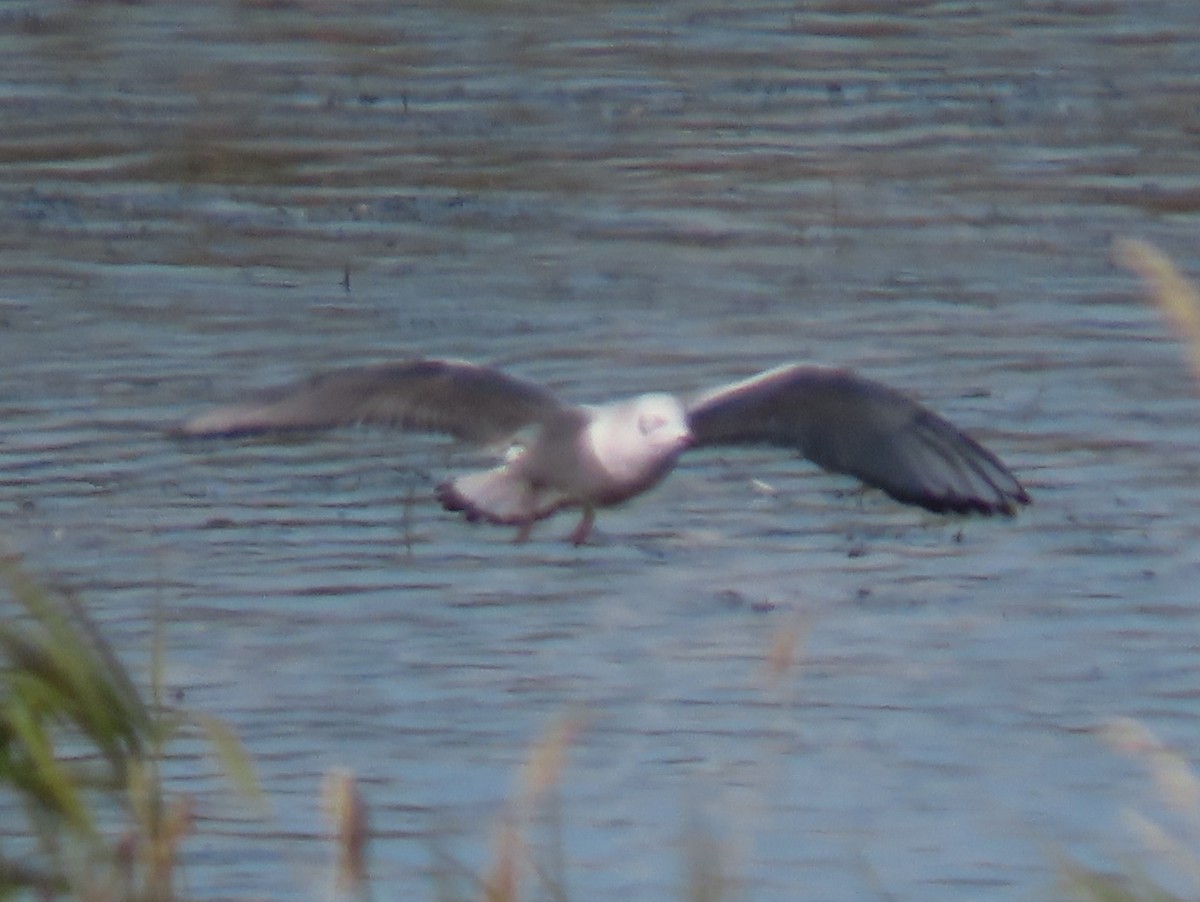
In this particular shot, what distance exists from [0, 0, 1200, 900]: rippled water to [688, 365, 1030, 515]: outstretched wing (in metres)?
0.53

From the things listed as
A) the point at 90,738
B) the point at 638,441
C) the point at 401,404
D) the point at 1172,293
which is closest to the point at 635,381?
the point at 401,404

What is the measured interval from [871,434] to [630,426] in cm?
49

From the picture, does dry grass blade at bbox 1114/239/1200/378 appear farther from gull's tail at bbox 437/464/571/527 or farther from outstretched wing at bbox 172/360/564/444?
gull's tail at bbox 437/464/571/527

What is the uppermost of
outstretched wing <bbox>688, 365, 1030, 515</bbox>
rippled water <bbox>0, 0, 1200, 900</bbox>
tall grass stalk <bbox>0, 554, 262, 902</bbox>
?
tall grass stalk <bbox>0, 554, 262, 902</bbox>

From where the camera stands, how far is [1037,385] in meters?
9.84

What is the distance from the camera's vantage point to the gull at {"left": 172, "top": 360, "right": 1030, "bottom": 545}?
6336 millimetres

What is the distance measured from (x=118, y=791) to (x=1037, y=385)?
242 inches

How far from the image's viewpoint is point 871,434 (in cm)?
652

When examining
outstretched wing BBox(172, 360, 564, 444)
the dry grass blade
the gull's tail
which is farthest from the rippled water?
outstretched wing BBox(172, 360, 564, 444)

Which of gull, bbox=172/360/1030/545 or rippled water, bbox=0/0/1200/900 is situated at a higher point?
gull, bbox=172/360/1030/545

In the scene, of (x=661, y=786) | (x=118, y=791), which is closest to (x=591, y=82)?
(x=661, y=786)

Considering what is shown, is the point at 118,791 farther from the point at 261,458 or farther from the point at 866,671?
the point at 261,458

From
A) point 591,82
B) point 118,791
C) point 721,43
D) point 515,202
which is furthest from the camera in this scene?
point 721,43

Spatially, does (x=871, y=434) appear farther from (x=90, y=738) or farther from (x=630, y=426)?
(x=90, y=738)
